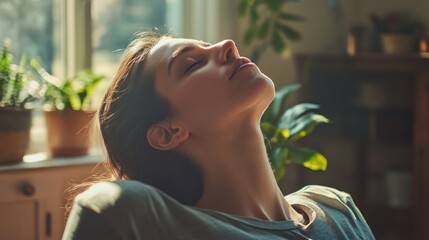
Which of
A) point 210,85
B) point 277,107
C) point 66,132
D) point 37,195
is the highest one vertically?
point 210,85

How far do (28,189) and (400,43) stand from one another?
2.13 metres

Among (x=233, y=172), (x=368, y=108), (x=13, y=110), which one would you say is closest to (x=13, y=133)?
(x=13, y=110)

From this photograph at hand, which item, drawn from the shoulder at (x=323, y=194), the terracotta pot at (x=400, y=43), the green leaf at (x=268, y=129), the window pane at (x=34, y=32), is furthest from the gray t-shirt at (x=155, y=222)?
the terracotta pot at (x=400, y=43)

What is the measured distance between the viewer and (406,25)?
363 centimetres

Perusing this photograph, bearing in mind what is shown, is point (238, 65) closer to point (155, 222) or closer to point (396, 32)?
point (155, 222)

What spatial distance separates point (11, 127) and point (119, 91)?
0.86 meters

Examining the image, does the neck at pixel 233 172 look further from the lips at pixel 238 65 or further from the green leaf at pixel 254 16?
the green leaf at pixel 254 16

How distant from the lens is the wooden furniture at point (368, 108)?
352cm

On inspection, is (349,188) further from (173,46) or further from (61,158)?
(173,46)

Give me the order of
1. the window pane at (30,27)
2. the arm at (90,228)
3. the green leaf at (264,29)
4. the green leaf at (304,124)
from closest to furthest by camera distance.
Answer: the arm at (90,228)
the green leaf at (304,124)
the window pane at (30,27)
the green leaf at (264,29)

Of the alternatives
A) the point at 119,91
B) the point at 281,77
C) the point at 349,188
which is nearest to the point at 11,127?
the point at 119,91

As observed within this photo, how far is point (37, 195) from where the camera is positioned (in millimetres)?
2201

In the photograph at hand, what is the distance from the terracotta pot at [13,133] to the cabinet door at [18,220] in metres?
0.14

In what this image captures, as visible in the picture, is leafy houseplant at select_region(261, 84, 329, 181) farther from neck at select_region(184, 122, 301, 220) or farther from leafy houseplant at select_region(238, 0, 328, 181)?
neck at select_region(184, 122, 301, 220)
